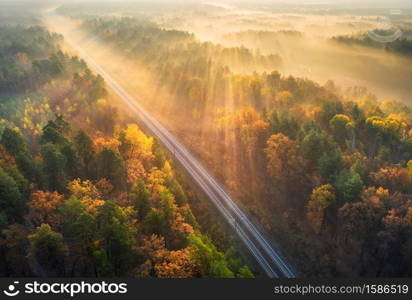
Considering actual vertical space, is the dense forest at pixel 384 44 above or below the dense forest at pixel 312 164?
above

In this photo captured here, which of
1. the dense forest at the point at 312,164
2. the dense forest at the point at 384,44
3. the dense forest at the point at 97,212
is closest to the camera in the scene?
the dense forest at the point at 97,212

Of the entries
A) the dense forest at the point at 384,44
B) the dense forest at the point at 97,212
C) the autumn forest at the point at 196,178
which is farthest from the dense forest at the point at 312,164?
the dense forest at the point at 384,44

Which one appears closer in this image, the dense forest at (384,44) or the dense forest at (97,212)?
the dense forest at (97,212)

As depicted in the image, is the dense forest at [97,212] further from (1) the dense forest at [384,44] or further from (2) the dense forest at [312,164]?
(1) the dense forest at [384,44]

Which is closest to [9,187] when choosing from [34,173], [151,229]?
[34,173]

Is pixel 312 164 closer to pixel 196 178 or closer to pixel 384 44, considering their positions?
pixel 196 178

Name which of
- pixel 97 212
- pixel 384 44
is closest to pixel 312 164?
pixel 97 212
